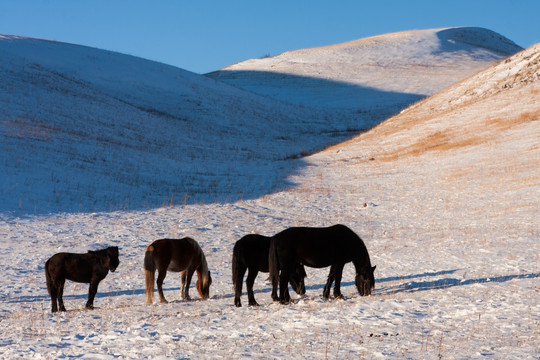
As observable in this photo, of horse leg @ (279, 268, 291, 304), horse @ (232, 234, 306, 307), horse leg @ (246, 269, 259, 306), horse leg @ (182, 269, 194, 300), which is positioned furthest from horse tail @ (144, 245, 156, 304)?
horse leg @ (279, 268, 291, 304)

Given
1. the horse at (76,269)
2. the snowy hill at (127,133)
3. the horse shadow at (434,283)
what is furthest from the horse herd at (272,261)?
the snowy hill at (127,133)

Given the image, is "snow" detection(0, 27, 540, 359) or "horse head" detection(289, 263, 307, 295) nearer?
"snow" detection(0, 27, 540, 359)

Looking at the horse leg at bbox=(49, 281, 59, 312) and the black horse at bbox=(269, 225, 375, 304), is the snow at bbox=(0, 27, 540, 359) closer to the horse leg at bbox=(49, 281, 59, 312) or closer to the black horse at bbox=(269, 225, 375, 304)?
the horse leg at bbox=(49, 281, 59, 312)

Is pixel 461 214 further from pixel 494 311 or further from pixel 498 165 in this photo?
pixel 494 311

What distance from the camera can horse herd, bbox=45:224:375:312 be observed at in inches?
474

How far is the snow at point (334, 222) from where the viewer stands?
9.03m

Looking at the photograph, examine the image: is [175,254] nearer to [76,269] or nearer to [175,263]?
[175,263]

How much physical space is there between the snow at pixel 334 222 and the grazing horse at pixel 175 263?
15.2 inches

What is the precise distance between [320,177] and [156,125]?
25.6 meters

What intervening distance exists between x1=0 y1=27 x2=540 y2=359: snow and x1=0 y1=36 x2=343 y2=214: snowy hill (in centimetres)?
38

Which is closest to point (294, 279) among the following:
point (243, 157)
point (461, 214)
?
point (461, 214)

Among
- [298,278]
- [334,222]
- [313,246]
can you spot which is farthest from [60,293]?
[334,222]

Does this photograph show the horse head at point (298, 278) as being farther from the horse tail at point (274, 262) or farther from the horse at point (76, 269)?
the horse at point (76, 269)

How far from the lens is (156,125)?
59906mm
